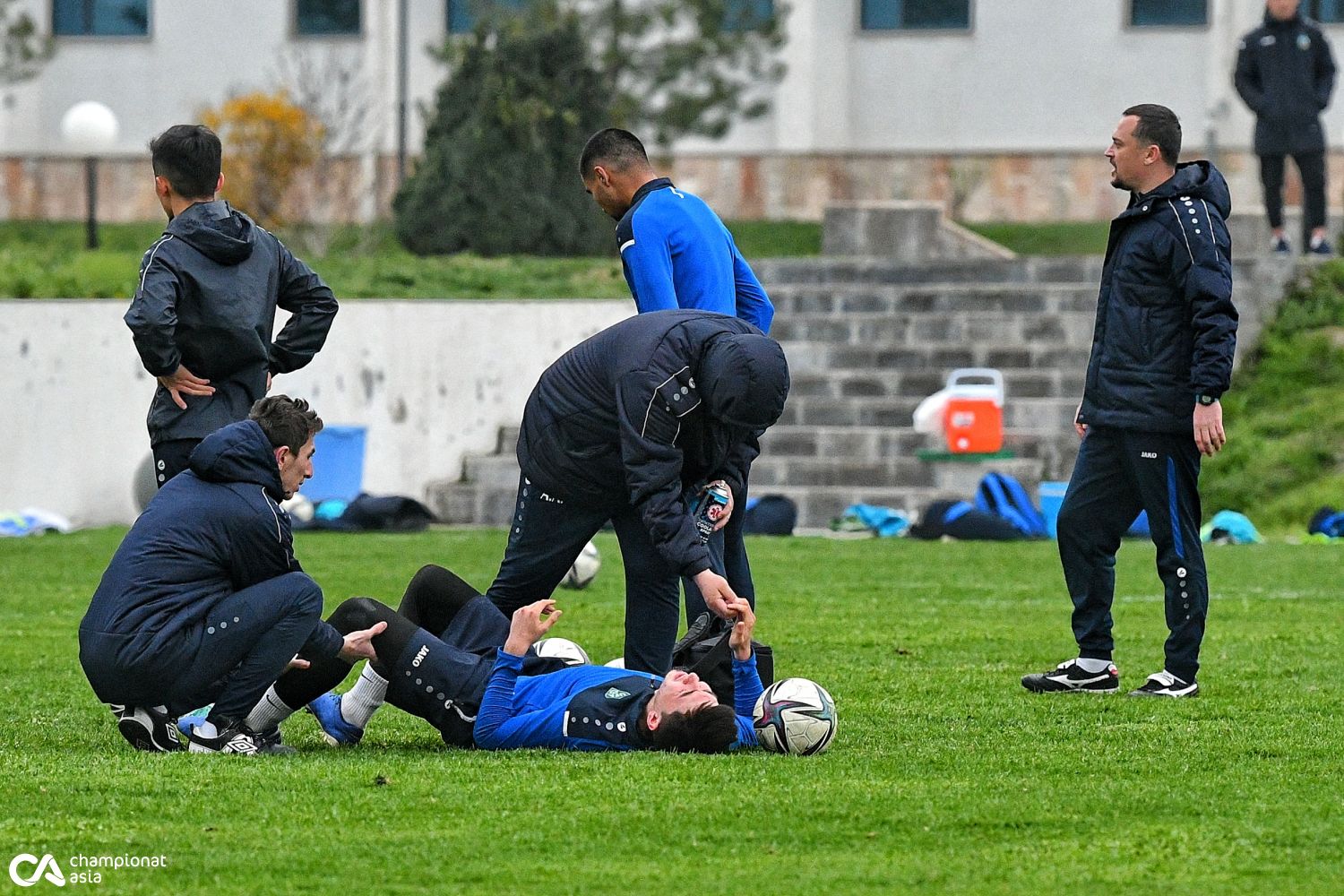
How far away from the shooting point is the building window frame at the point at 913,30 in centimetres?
3334

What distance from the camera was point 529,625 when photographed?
257 inches

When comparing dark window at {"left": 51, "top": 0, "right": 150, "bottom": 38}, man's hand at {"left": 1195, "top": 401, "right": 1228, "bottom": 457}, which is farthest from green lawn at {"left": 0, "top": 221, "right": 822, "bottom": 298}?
dark window at {"left": 51, "top": 0, "right": 150, "bottom": 38}

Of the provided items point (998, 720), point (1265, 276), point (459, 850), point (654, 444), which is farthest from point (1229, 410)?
point (459, 850)

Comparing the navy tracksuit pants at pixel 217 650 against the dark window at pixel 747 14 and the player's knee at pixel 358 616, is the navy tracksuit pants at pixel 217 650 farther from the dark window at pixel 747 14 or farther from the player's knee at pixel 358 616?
the dark window at pixel 747 14

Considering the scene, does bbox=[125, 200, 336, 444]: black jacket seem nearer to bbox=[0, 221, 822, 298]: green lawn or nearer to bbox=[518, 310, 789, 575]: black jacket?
bbox=[518, 310, 789, 575]: black jacket

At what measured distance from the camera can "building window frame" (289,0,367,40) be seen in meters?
34.5

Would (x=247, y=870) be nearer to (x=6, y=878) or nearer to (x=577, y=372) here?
(x=6, y=878)

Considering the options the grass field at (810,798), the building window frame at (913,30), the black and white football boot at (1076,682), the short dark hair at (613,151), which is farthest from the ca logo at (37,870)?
the building window frame at (913,30)

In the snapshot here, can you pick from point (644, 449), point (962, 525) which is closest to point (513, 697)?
point (644, 449)

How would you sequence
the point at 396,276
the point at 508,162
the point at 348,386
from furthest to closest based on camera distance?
the point at 508,162, the point at 396,276, the point at 348,386

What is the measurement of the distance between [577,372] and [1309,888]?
280 centimetres

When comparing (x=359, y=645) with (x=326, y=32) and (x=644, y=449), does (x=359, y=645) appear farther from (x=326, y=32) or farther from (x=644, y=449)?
(x=326, y=32)

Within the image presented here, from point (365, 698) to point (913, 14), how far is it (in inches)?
1121

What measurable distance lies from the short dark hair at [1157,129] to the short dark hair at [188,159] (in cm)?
327
